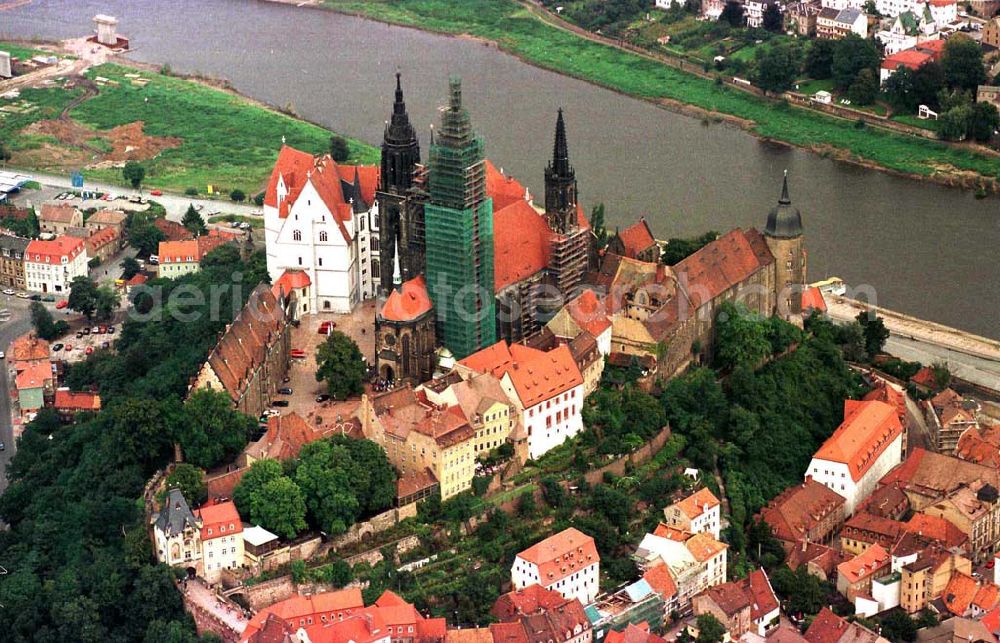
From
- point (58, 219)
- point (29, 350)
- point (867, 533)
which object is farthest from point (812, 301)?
point (58, 219)

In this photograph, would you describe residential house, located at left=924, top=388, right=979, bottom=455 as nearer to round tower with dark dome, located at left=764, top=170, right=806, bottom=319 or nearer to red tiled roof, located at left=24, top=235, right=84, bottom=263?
round tower with dark dome, located at left=764, top=170, right=806, bottom=319

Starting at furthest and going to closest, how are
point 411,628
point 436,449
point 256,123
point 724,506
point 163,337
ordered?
1. point 256,123
2. point 163,337
3. point 724,506
4. point 436,449
5. point 411,628

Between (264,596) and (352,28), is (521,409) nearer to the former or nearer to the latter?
(264,596)

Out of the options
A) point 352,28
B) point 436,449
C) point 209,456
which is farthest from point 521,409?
point 352,28

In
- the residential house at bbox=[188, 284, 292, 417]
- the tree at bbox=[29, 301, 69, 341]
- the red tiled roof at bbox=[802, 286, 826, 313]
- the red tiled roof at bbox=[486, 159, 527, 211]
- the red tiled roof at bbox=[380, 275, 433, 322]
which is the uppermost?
the red tiled roof at bbox=[486, 159, 527, 211]

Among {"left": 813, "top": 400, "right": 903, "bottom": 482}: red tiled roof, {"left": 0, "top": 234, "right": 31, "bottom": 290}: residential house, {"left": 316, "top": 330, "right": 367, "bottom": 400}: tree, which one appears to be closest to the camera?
{"left": 316, "top": 330, "right": 367, "bottom": 400}: tree

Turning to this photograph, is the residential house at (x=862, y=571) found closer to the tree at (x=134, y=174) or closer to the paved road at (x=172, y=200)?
the paved road at (x=172, y=200)

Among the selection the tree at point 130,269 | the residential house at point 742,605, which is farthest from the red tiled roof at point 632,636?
the tree at point 130,269

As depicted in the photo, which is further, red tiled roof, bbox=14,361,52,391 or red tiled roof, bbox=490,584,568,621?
red tiled roof, bbox=14,361,52,391

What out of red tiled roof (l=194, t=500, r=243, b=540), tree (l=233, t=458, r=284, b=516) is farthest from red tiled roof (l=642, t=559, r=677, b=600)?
red tiled roof (l=194, t=500, r=243, b=540)
